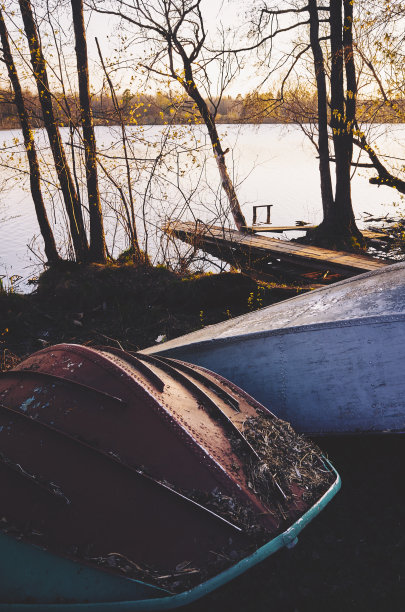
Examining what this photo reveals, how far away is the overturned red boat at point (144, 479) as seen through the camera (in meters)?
2.43

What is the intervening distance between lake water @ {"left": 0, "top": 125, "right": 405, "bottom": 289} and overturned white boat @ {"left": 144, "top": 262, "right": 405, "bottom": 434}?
4.65 metres

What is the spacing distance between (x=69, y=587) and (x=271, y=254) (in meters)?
10.4

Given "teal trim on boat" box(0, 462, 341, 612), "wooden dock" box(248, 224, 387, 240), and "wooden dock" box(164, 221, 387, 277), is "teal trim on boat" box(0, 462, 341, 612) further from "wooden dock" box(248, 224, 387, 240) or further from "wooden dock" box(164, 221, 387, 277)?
"wooden dock" box(248, 224, 387, 240)

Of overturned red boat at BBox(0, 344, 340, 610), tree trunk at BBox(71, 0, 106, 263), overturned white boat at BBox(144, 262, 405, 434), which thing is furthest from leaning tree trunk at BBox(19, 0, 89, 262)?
overturned red boat at BBox(0, 344, 340, 610)

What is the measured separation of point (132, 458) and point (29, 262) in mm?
10732

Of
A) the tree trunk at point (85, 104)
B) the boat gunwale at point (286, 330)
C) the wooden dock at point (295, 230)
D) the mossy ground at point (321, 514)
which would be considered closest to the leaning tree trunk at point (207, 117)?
the wooden dock at point (295, 230)

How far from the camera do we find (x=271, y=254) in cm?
1214

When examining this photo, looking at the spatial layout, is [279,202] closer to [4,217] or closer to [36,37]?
[4,217]

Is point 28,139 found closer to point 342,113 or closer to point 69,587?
point 342,113

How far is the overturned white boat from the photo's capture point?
3.80m

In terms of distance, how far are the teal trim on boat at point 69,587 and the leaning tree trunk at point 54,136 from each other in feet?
25.3

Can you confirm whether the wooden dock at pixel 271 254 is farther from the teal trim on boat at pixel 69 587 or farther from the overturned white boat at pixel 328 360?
the teal trim on boat at pixel 69 587

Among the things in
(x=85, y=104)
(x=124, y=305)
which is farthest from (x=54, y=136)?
Result: (x=124, y=305)

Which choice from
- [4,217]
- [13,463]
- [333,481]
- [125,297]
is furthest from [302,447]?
[4,217]
